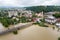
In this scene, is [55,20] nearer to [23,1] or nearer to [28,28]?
[28,28]

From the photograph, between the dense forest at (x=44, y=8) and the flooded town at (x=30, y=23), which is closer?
the flooded town at (x=30, y=23)

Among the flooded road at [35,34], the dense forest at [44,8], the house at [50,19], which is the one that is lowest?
the flooded road at [35,34]

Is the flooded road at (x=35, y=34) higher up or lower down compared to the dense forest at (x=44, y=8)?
lower down

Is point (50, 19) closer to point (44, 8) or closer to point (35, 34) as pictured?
point (44, 8)

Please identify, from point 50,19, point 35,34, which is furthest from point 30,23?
point 50,19

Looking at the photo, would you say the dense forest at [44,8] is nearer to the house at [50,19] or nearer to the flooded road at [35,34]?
the house at [50,19]

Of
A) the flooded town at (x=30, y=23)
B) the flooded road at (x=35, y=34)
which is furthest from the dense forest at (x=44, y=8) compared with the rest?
the flooded road at (x=35, y=34)

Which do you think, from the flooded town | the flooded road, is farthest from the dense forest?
the flooded road

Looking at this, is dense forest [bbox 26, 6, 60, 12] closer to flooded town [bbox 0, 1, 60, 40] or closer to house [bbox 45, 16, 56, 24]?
flooded town [bbox 0, 1, 60, 40]
